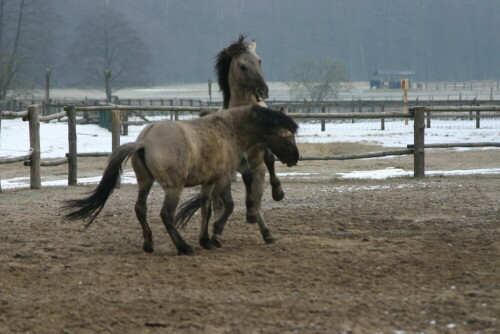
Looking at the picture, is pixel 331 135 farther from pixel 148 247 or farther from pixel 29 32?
pixel 29 32

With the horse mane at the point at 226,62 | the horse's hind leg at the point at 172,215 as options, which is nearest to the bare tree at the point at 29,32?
the horse mane at the point at 226,62

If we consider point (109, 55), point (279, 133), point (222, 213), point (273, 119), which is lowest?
point (222, 213)

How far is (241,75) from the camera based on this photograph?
734 centimetres

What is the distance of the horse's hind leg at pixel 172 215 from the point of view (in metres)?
5.91

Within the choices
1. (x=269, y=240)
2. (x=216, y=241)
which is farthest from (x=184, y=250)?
(x=269, y=240)

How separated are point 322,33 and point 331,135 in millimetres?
80542

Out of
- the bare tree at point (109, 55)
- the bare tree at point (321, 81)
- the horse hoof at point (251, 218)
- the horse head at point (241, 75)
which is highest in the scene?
the bare tree at point (109, 55)

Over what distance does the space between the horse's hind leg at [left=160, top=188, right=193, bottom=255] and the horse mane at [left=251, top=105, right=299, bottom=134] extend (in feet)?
3.63

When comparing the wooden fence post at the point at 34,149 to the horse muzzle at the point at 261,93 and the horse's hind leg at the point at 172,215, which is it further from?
the horse's hind leg at the point at 172,215

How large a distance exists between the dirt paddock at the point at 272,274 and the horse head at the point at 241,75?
4.57 ft

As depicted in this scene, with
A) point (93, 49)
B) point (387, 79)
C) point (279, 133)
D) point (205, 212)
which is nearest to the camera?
point (205, 212)

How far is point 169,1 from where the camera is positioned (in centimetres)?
10975

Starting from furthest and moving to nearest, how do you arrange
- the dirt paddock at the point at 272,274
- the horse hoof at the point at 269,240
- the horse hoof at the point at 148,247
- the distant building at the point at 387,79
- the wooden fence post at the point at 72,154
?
the distant building at the point at 387,79
the wooden fence post at the point at 72,154
the horse hoof at the point at 269,240
the horse hoof at the point at 148,247
the dirt paddock at the point at 272,274

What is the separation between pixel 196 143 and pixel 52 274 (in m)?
1.60
